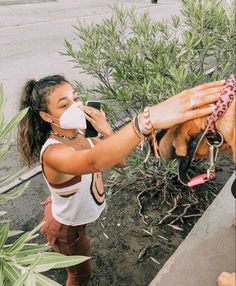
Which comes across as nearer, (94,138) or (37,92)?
(37,92)

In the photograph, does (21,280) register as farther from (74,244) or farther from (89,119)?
(89,119)

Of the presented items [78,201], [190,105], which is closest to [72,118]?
[78,201]

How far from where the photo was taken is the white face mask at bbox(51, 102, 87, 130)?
243 cm

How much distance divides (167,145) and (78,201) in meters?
1.12

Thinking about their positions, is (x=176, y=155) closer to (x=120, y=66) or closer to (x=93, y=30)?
(x=120, y=66)

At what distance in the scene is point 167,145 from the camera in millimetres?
1632

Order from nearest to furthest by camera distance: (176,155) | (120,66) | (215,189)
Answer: (176,155), (120,66), (215,189)

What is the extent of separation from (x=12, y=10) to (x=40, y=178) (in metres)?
13.1

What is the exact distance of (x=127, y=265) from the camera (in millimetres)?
3549

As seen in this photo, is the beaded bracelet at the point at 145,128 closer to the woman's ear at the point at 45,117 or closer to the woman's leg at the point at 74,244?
the woman's ear at the point at 45,117

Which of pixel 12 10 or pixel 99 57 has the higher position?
pixel 99 57

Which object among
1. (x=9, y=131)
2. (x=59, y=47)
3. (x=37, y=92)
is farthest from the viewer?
(x=59, y=47)

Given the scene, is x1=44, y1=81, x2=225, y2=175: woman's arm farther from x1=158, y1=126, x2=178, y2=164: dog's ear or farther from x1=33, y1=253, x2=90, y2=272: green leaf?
x1=33, y1=253, x2=90, y2=272: green leaf

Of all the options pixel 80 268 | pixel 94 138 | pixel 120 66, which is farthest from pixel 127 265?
pixel 120 66
